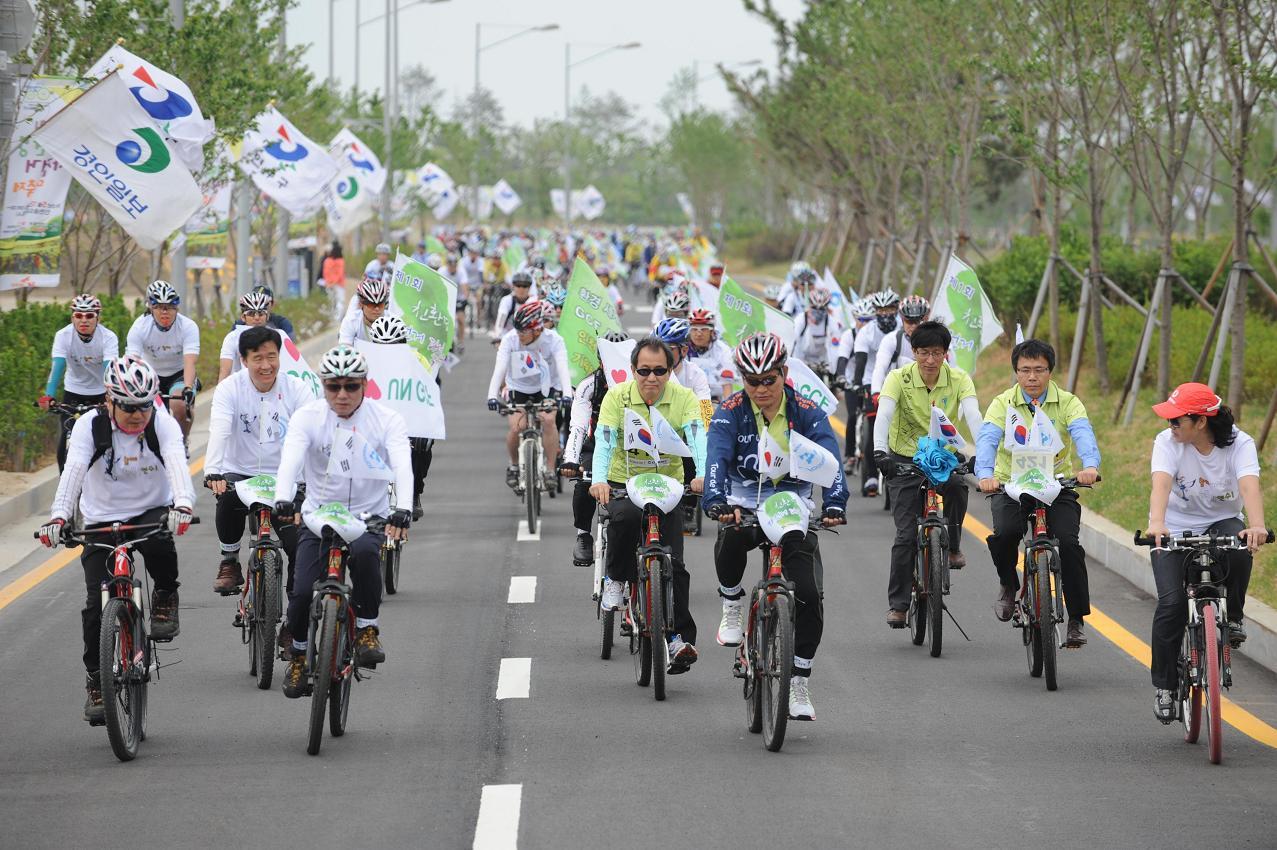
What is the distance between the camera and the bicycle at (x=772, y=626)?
8828 millimetres

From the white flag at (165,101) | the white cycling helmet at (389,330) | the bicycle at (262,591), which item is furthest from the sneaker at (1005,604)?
the white flag at (165,101)

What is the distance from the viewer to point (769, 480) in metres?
9.34

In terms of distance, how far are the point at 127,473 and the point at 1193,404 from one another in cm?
476

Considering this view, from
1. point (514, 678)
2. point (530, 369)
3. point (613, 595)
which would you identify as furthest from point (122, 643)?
point (530, 369)

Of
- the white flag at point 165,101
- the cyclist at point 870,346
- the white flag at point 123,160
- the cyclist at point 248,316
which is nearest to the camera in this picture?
the cyclist at point 248,316

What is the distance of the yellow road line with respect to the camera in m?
13.2

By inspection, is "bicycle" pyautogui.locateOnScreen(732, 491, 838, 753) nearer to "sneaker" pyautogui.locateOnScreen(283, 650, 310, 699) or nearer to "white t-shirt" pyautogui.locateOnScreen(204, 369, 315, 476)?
"sneaker" pyautogui.locateOnScreen(283, 650, 310, 699)

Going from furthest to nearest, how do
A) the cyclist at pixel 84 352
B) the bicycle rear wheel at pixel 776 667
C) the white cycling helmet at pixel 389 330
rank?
the cyclist at pixel 84 352 < the white cycling helmet at pixel 389 330 < the bicycle rear wheel at pixel 776 667

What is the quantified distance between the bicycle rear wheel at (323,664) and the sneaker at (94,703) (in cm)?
90

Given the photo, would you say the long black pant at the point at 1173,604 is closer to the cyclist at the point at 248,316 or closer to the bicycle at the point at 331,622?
the bicycle at the point at 331,622

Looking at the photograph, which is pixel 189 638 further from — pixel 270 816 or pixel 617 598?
pixel 270 816

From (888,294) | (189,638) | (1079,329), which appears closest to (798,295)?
(1079,329)

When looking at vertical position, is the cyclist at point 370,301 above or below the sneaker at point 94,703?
above

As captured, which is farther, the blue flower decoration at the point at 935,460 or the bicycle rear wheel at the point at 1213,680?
the blue flower decoration at the point at 935,460
